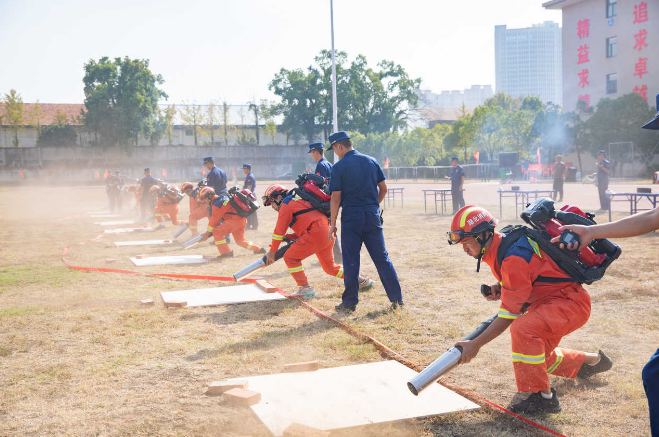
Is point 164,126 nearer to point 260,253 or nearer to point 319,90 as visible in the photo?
point 319,90

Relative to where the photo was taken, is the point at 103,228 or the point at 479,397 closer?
the point at 479,397

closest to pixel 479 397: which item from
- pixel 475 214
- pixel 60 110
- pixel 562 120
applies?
pixel 475 214

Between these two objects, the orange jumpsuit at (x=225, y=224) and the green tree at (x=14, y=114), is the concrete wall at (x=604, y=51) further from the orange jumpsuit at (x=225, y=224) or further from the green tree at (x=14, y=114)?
the green tree at (x=14, y=114)

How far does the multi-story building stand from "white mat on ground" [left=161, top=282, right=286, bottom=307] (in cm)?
4457

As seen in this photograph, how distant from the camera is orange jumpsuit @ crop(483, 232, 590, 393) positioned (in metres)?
3.97

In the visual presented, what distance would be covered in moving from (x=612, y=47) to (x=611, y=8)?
10.5 ft

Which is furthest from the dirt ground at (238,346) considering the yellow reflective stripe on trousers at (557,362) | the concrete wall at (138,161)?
the concrete wall at (138,161)

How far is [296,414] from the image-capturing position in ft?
13.4

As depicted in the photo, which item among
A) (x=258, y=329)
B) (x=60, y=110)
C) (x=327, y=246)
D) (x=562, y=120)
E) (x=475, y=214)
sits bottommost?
(x=258, y=329)

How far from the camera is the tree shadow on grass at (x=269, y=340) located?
5.77 metres

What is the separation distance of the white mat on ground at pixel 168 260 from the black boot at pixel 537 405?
8.91 m

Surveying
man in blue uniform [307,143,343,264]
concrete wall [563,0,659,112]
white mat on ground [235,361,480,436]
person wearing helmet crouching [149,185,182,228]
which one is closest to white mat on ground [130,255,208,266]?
man in blue uniform [307,143,343,264]

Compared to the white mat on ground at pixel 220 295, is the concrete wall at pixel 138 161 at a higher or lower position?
higher

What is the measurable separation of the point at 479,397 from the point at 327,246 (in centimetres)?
385
